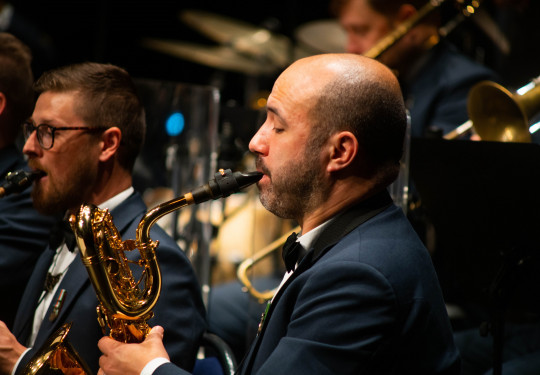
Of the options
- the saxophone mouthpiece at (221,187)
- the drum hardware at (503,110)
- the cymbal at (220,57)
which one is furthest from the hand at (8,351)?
the cymbal at (220,57)

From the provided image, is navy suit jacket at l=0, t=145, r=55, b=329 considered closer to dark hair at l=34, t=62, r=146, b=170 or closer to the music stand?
dark hair at l=34, t=62, r=146, b=170

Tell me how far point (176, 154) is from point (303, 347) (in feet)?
6.91

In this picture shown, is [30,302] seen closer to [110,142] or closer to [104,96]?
[110,142]

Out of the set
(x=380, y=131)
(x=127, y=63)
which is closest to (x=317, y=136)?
(x=380, y=131)

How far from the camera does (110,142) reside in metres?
2.51

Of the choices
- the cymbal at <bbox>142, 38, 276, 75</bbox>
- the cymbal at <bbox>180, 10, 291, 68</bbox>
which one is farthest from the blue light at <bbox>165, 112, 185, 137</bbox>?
the cymbal at <bbox>142, 38, 276, 75</bbox>

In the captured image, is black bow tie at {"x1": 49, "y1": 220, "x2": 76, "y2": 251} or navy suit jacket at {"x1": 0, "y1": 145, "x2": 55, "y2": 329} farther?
navy suit jacket at {"x1": 0, "y1": 145, "x2": 55, "y2": 329}

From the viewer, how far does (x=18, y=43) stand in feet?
9.82

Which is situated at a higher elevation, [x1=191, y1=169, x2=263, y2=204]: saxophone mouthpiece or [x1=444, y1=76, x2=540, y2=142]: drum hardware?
[x1=444, y1=76, x2=540, y2=142]: drum hardware

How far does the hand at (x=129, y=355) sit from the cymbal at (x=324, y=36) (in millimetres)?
3344

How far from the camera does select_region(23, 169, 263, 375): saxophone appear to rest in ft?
6.43

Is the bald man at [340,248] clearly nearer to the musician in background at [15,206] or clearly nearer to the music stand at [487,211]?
the music stand at [487,211]

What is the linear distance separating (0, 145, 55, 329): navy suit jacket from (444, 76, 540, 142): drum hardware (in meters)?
1.92

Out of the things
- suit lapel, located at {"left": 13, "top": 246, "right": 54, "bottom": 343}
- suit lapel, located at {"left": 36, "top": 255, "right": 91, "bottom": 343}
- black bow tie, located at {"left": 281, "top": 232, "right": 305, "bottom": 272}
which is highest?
black bow tie, located at {"left": 281, "top": 232, "right": 305, "bottom": 272}
